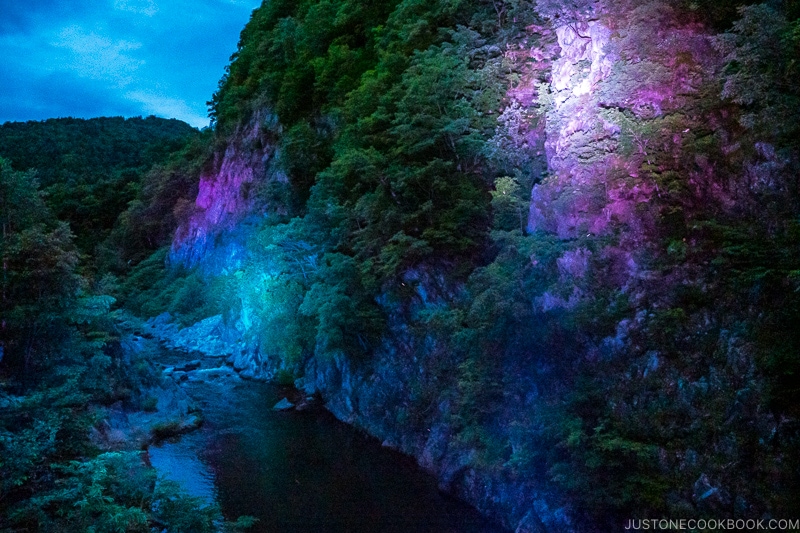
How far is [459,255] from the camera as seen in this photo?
14734 millimetres

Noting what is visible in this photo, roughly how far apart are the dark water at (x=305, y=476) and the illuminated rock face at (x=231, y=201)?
43.5 feet

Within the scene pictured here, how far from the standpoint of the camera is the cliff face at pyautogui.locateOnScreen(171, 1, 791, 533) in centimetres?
802

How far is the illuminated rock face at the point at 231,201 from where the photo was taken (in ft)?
102

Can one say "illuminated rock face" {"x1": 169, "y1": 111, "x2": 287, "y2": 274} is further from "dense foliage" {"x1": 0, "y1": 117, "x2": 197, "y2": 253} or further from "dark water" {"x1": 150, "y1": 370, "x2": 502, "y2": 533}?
"dense foliage" {"x1": 0, "y1": 117, "x2": 197, "y2": 253}

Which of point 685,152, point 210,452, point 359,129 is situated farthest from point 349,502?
point 359,129

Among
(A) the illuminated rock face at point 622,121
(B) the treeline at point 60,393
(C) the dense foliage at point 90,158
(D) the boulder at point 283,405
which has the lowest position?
(D) the boulder at point 283,405

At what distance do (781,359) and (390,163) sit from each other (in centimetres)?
1116

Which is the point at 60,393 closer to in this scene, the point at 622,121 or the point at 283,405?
the point at 283,405

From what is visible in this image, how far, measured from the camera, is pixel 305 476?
13320 millimetres

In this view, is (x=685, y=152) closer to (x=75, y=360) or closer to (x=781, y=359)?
(x=781, y=359)

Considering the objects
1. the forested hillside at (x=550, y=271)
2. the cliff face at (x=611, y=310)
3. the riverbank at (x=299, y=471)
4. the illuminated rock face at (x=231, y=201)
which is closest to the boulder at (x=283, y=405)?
the riverbank at (x=299, y=471)

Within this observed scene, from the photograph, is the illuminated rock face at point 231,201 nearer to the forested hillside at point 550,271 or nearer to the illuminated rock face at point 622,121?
the forested hillside at point 550,271

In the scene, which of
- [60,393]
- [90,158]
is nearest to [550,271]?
[60,393]

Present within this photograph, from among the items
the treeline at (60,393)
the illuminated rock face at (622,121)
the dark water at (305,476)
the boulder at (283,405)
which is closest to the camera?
the treeline at (60,393)
